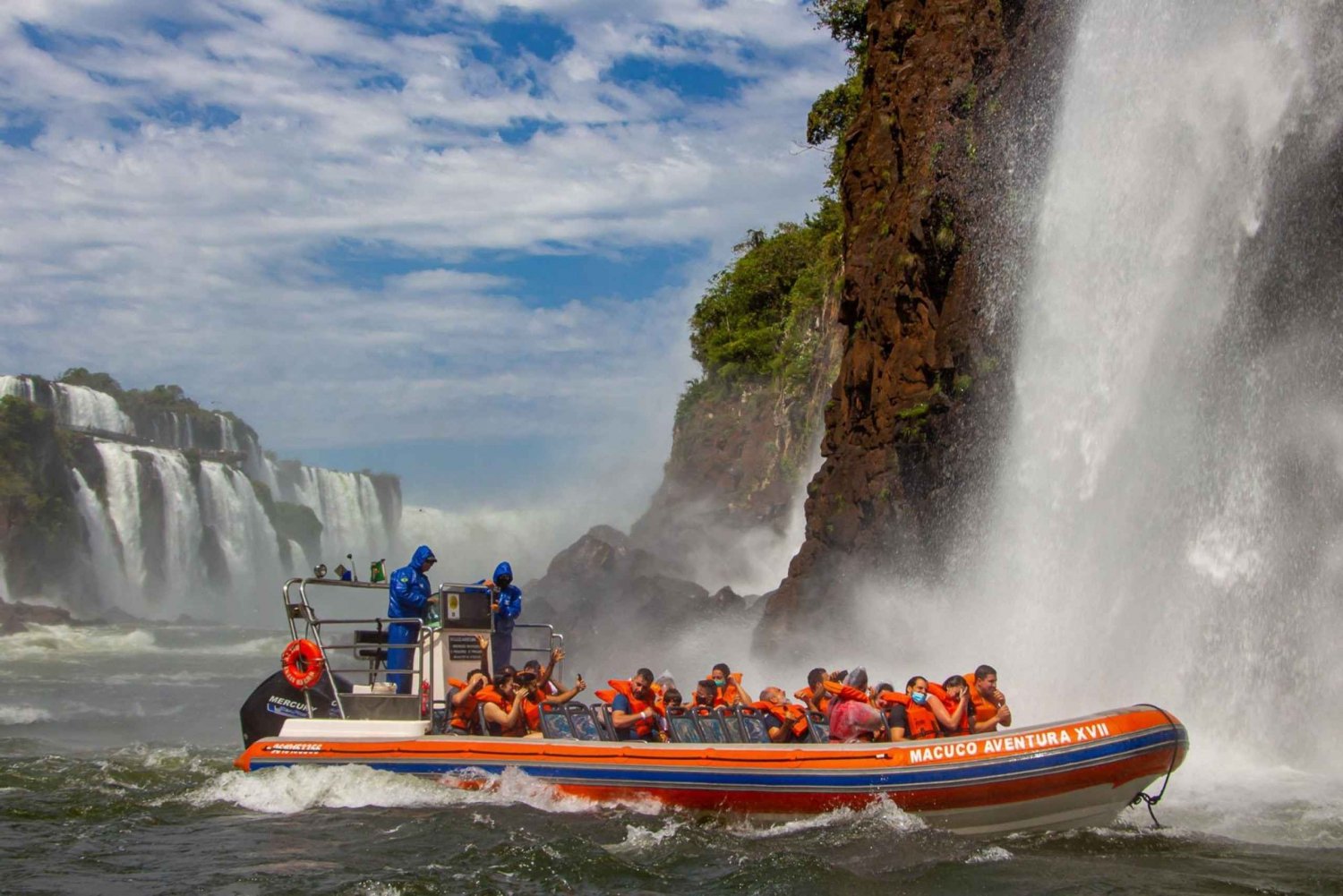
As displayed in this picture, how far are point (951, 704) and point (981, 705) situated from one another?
0.30 m

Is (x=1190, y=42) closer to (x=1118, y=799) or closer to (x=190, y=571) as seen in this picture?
(x=1118, y=799)

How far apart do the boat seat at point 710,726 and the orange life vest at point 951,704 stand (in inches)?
85.8

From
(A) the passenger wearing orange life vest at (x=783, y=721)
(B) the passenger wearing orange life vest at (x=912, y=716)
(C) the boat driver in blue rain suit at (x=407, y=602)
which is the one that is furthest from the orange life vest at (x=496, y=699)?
(B) the passenger wearing orange life vest at (x=912, y=716)

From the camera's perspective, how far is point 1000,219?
75.9 ft

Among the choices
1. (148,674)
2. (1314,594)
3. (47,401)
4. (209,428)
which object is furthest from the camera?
(209,428)

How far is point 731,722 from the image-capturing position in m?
13.9

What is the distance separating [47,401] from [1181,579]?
184 ft

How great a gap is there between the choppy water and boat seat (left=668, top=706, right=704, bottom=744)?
958mm

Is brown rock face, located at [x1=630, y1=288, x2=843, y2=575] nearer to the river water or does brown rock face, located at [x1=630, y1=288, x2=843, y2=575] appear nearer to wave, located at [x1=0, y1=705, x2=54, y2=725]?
the river water

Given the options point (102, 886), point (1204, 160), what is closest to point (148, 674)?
Answer: point (102, 886)

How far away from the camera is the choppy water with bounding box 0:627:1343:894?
1109 cm

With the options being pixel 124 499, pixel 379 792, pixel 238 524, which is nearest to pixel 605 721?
pixel 379 792

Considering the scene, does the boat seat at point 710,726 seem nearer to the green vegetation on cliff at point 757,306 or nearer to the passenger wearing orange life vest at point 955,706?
the passenger wearing orange life vest at point 955,706

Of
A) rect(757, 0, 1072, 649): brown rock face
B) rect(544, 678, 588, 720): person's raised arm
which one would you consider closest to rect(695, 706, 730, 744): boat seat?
rect(544, 678, 588, 720): person's raised arm
